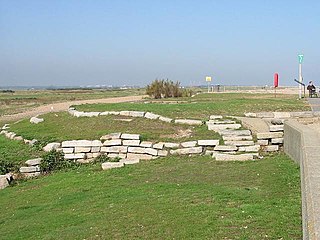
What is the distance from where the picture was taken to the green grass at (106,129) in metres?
15.0

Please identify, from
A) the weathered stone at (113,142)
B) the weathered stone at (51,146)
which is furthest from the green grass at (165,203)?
the weathered stone at (51,146)

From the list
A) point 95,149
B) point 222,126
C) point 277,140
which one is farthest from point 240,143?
point 95,149

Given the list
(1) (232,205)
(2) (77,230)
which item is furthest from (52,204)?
(1) (232,205)

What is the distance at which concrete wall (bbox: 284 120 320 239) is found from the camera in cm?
441

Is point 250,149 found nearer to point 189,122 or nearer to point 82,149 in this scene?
point 189,122

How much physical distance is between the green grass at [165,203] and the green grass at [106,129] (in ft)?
7.91

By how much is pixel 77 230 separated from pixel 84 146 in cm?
733

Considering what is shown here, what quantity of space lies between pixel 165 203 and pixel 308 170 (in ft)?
8.70

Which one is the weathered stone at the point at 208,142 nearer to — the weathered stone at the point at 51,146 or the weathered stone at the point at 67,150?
the weathered stone at the point at 67,150

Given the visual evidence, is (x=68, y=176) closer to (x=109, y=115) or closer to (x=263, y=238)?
(x=109, y=115)

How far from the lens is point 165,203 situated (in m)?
8.17

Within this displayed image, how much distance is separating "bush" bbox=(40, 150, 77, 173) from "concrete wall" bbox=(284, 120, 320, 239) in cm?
663

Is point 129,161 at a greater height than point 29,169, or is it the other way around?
point 129,161

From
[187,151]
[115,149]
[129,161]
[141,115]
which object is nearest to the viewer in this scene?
[129,161]
